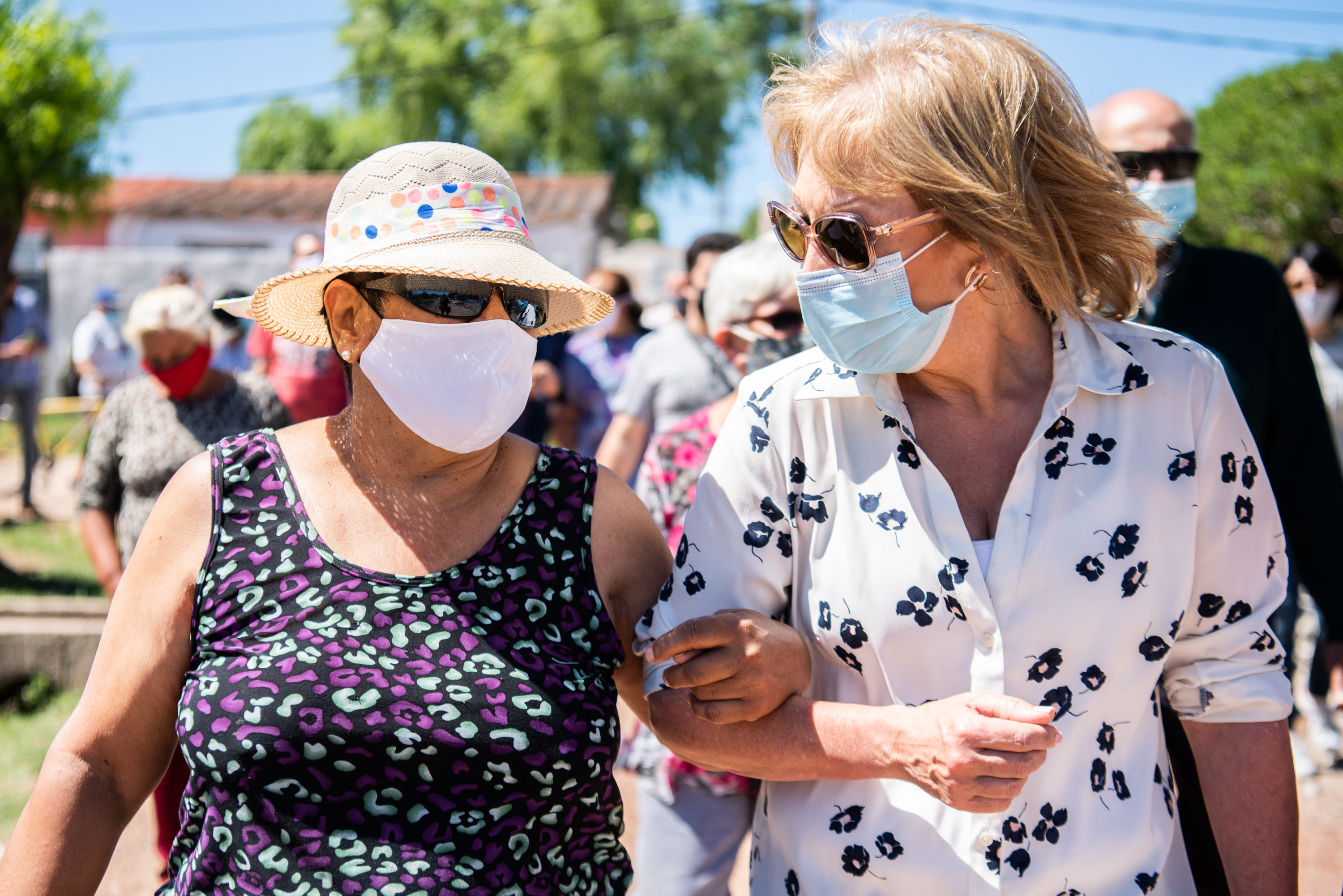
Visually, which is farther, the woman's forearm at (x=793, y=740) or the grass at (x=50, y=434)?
the grass at (x=50, y=434)

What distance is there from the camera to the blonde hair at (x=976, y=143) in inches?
66.1

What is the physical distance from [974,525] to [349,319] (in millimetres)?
1120

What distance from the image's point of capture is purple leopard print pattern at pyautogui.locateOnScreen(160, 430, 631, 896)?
1.66m

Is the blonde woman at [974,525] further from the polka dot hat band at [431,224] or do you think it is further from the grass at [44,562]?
the grass at [44,562]

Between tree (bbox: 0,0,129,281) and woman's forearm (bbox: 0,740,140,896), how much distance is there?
6.56 meters

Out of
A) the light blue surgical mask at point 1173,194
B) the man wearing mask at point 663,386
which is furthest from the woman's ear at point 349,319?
the man wearing mask at point 663,386

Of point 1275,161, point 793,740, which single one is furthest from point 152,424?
point 1275,161

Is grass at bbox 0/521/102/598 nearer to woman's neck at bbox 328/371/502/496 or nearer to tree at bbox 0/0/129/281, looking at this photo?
tree at bbox 0/0/129/281

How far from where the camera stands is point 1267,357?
2.65 metres

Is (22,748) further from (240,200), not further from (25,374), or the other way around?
(240,200)

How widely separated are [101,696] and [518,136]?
31.1 metres

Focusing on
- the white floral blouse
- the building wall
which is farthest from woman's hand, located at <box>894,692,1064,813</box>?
the building wall

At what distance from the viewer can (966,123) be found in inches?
66.3

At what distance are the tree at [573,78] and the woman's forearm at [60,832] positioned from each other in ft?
95.3
